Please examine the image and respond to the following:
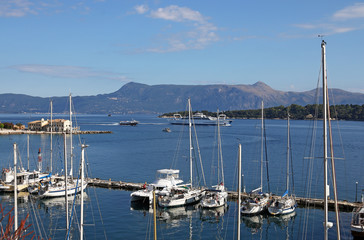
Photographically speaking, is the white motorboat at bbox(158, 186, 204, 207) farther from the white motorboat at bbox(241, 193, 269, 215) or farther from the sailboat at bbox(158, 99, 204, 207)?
the white motorboat at bbox(241, 193, 269, 215)

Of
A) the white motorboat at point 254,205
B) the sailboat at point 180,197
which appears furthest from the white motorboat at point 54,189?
the white motorboat at point 254,205

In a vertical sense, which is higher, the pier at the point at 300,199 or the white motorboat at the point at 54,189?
the white motorboat at the point at 54,189

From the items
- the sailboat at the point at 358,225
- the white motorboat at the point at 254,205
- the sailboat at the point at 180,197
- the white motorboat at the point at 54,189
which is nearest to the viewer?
the sailboat at the point at 358,225

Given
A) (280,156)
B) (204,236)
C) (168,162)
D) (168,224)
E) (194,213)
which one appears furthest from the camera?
(280,156)

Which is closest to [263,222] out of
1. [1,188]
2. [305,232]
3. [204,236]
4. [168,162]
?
[305,232]

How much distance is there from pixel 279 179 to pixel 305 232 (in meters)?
21.5

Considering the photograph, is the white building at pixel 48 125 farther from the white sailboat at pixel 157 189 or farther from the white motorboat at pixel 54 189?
the white sailboat at pixel 157 189

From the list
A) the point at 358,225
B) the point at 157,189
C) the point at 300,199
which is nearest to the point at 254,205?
the point at 300,199

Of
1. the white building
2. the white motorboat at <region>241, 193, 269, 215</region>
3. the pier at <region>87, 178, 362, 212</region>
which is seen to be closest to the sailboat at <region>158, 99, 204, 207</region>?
the pier at <region>87, 178, 362, 212</region>

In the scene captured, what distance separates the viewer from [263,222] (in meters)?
29.6

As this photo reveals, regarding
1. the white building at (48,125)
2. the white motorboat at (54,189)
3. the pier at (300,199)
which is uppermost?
the white building at (48,125)

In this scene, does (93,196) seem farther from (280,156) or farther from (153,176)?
(280,156)

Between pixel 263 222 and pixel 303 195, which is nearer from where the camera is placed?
pixel 263 222

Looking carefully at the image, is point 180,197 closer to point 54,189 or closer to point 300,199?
point 300,199
